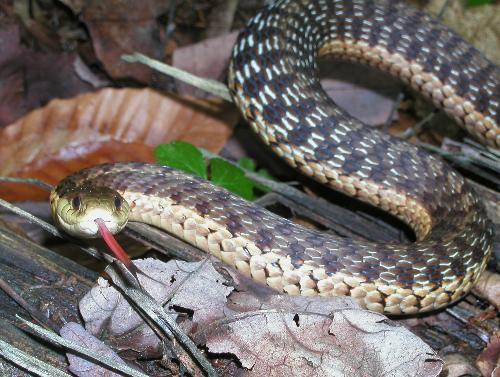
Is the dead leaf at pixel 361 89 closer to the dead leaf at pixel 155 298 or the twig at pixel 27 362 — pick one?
the dead leaf at pixel 155 298

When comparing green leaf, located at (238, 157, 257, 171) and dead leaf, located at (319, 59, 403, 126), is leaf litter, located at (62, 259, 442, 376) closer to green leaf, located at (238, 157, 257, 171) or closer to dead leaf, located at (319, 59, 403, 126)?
green leaf, located at (238, 157, 257, 171)

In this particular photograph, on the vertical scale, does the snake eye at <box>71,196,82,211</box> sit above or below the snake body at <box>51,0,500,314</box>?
below

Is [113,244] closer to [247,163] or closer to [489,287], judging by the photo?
[247,163]

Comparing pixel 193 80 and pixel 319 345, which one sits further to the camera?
pixel 193 80

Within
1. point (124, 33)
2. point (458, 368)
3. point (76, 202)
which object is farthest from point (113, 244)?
point (124, 33)

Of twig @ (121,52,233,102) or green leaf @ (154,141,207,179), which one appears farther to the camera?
twig @ (121,52,233,102)

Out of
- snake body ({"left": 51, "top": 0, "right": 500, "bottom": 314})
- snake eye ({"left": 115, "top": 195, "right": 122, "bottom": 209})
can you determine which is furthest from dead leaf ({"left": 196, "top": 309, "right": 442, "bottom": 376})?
snake eye ({"left": 115, "top": 195, "right": 122, "bottom": 209})
